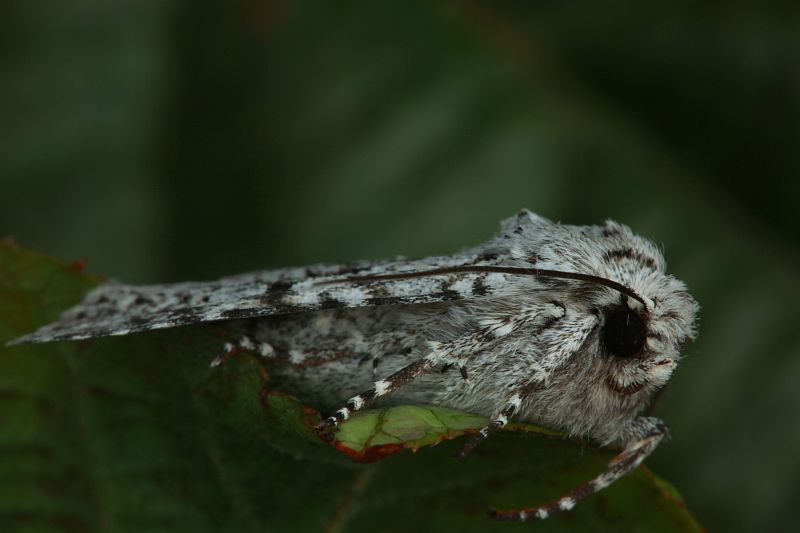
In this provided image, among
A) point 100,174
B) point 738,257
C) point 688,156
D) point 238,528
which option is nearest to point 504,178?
point 688,156

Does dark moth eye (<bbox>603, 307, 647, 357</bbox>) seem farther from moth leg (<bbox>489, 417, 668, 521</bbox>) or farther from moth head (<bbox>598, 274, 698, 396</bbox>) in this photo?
moth leg (<bbox>489, 417, 668, 521</bbox>)

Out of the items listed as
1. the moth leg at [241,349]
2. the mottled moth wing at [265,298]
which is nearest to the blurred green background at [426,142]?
the mottled moth wing at [265,298]

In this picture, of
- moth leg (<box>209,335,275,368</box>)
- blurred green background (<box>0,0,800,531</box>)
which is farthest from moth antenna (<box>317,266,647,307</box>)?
blurred green background (<box>0,0,800,531</box>)

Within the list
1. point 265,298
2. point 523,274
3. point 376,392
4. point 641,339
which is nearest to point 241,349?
point 265,298

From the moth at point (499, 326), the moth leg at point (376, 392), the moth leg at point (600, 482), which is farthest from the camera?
the moth at point (499, 326)

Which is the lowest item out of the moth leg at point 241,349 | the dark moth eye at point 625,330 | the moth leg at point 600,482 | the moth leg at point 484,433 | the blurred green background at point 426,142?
the moth leg at point 600,482

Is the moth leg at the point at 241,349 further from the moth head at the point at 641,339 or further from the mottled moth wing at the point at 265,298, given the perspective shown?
the moth head at the point at 641,339

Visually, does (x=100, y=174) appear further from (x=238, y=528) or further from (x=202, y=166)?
(x=238, y=528)
